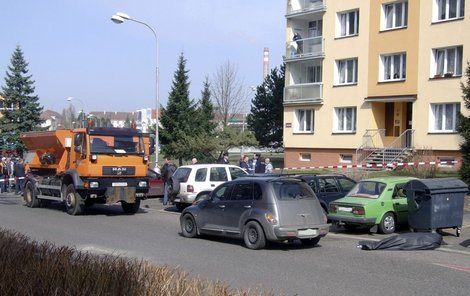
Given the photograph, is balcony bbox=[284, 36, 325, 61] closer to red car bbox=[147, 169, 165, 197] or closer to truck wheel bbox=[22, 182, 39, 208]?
red car bbox=[147, 169, 165, 197]

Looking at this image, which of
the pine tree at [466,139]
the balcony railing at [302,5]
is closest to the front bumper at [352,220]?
the pine tree at [466,139]

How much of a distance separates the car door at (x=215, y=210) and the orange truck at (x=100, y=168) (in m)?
5.60

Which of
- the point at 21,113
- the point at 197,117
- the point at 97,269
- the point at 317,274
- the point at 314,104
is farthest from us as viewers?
the point at 21,113

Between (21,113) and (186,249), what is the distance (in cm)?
4257

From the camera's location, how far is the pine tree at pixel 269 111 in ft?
173

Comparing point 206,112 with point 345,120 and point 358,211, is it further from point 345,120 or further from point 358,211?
point 358,211

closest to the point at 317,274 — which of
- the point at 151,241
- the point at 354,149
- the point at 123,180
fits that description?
the point at 151,241

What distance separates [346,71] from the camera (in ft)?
119

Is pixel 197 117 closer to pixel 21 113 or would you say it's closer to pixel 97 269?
pixel 21 113

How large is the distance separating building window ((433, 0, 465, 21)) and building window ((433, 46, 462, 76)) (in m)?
1.64

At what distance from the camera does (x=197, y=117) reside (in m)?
46.2

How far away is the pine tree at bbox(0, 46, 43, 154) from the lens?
50.7 m

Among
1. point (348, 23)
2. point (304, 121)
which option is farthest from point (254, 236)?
point (304, 121)

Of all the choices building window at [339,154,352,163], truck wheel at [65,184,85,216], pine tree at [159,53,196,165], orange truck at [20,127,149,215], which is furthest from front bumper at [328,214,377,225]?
pine tree at [159,53,196,165]
